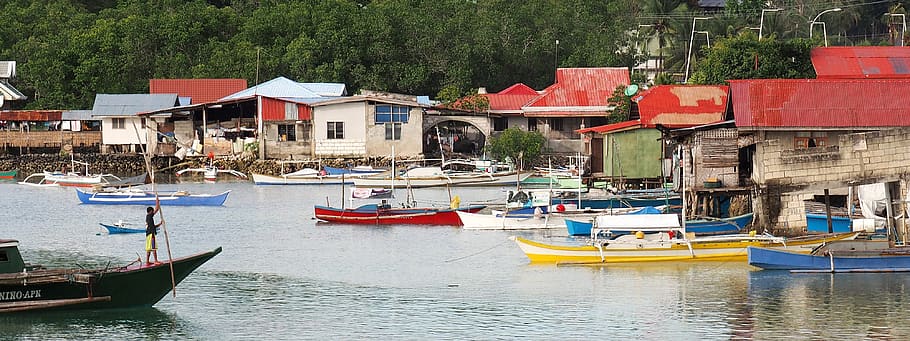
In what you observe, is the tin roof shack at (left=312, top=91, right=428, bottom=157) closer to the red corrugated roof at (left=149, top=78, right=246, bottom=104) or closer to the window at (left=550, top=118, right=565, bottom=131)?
the window at (left=550, top=118, right=565, bottom=131)

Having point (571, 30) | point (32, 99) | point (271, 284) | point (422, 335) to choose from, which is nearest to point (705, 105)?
point (271, 284)

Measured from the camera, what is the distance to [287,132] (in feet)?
232

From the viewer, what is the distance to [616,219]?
3155 centimetres

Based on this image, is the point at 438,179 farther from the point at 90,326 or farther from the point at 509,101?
the point at 90,326

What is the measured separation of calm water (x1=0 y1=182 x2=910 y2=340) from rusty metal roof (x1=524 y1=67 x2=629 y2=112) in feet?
97.4

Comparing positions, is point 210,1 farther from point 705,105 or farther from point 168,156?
point 705,105

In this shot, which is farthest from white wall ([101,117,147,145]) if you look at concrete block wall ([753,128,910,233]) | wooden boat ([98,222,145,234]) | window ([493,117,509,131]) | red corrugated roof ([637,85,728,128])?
concrete block wall ([753,128,910,233])

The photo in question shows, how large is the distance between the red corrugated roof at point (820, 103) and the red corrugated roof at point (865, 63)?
23.7ft

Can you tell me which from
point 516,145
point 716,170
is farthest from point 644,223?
point 516,145

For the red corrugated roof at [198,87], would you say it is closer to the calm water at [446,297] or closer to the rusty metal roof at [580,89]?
the rusty metal roof at [580,89]

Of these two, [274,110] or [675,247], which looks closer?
[675,247]

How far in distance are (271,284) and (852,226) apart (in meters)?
14.7

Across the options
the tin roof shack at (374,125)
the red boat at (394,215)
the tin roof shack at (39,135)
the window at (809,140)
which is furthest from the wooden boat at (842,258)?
the tin roof shack at (39,135)

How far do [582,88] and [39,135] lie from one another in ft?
107
